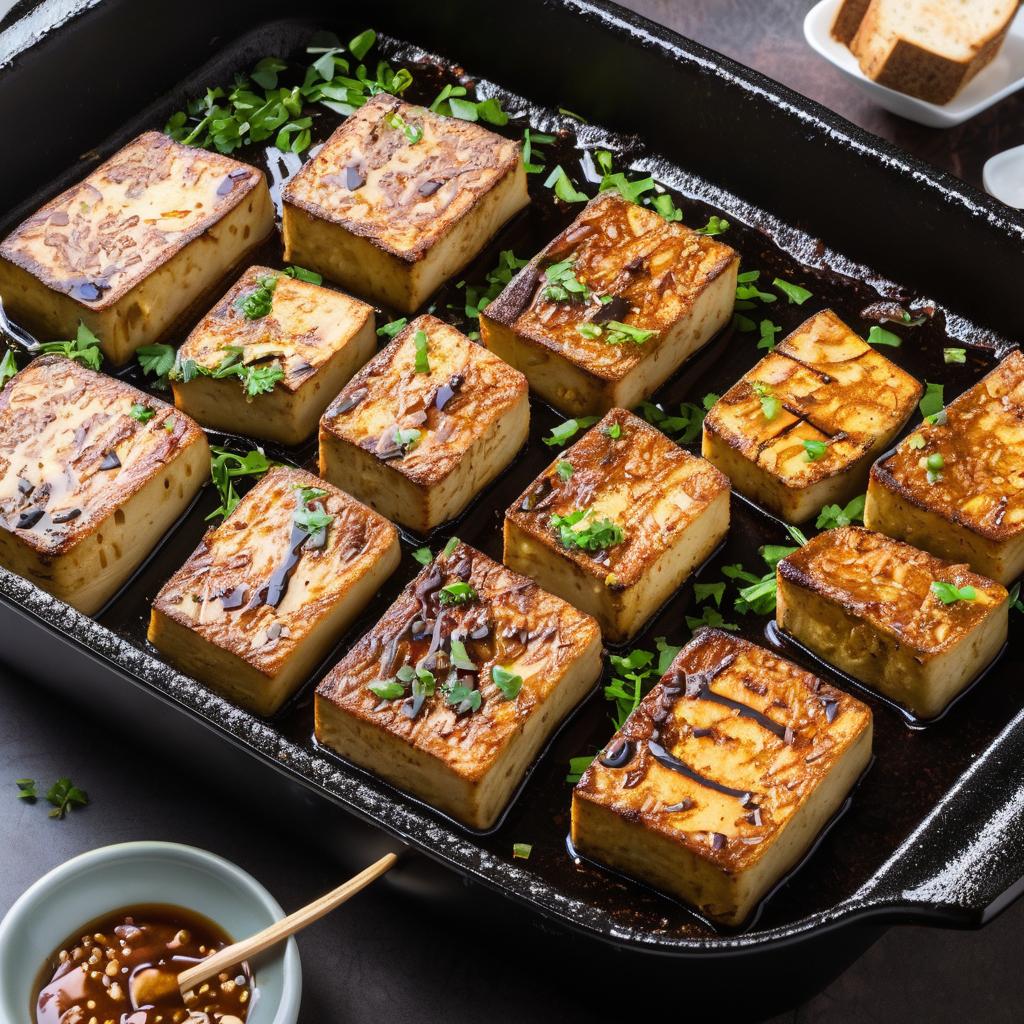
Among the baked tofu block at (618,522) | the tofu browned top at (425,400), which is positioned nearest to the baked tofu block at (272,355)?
the tofu browned top at (425,400)

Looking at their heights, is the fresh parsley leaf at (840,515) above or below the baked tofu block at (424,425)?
above

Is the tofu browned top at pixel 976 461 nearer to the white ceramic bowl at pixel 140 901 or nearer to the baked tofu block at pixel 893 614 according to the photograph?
the baked tofu block at pixel 893 614

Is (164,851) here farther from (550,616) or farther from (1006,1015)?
(1006,1015)

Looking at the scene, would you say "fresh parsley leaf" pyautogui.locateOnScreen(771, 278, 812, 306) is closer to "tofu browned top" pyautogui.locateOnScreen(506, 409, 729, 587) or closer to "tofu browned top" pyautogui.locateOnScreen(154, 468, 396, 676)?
"tofu browned top" pyautogui.locateOnScreen(506, 409, 729, 587)

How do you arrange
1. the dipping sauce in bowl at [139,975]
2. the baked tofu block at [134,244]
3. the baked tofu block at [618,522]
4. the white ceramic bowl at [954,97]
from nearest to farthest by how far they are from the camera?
the dipping sauce in bowl at [139,975] → the baked tofu block at [618,522] → the baked tofu block at [134,244] → the white ceramic bowl at [954,97]

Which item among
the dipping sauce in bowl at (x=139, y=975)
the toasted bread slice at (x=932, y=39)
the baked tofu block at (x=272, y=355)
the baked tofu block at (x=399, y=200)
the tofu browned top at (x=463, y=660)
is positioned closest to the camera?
the dipping sauce in bowl at (x=139, y=975)

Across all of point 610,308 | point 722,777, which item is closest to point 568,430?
point 610,308
